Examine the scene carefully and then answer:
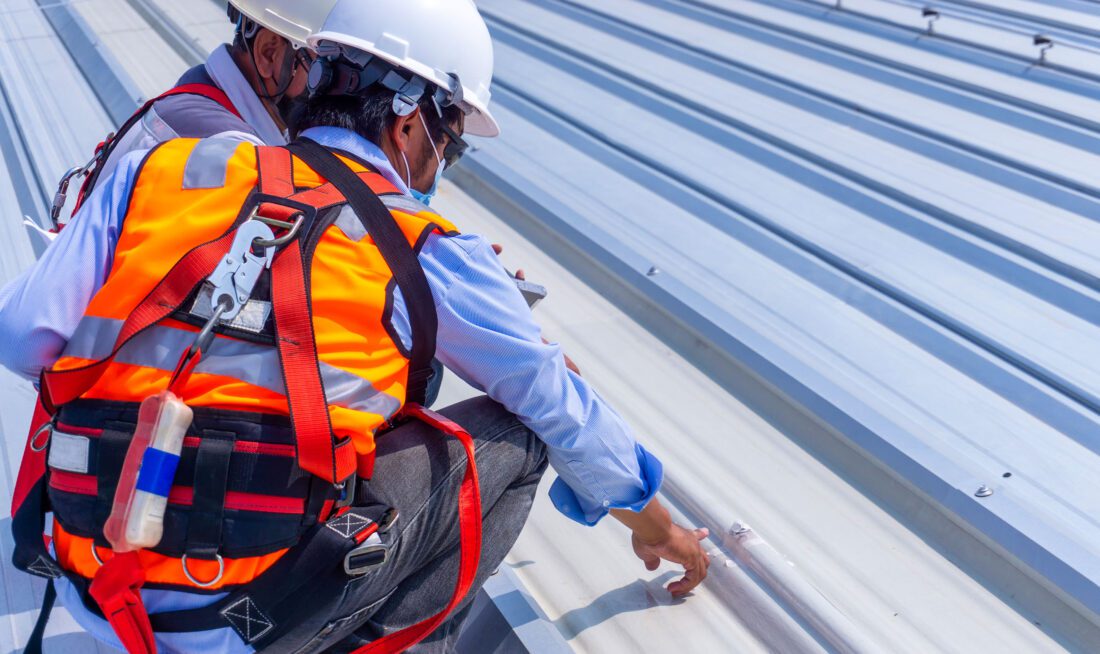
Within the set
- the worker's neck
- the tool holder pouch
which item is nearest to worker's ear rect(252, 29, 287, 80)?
the worker's neck

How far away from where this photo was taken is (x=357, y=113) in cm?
143

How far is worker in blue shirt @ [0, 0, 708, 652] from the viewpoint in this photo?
3.95ft

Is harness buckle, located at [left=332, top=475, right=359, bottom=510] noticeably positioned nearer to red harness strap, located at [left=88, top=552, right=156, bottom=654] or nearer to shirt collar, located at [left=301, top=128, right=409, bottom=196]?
red harness strap, located at [left=88, top=552, right=156, bottom=654]

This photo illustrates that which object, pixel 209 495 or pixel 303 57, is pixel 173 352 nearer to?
pixel 209 495

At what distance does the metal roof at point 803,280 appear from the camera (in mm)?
1755

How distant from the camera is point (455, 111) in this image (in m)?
1.62

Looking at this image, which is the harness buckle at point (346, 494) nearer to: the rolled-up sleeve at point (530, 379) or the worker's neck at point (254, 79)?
the rolled-up sleeve at point (530, 379)

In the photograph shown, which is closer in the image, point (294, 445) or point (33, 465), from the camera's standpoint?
point (294, 445)

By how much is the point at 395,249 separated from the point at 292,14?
1.30 metres

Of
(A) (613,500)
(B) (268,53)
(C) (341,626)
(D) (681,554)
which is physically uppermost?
(B) (268,53)

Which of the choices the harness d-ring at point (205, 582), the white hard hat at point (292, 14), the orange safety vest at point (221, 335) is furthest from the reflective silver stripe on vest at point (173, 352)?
the white hard hat at point (292, 14)

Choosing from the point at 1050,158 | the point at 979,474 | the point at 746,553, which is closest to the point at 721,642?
the point at 746,553

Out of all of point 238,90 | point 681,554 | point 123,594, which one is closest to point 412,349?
point 123,594

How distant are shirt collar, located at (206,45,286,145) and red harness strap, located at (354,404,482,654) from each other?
39.4 inches
